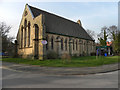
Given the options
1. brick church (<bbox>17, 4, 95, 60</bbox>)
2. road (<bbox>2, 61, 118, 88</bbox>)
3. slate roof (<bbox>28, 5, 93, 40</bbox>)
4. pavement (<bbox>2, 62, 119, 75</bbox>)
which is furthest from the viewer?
slate roof (<bbox>28, 5, 93, 40</bbox>)

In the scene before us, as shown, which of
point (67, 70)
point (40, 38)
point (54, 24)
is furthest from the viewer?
point (54, 24)

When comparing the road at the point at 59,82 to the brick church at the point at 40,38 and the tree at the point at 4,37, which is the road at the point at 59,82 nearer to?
the brick church at the point at 40,38

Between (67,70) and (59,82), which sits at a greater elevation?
(59,82)

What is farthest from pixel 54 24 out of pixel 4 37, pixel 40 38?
pixel 4 37

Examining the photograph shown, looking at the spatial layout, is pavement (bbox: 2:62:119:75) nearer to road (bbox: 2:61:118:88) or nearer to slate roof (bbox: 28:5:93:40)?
road (bbox: 2:61:118:88)

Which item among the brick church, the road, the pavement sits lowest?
the pavement

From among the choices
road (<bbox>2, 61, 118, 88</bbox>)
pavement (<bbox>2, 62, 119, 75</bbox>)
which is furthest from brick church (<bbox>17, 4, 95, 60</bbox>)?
road (<bbox>2, 61, 118, 88</bbox>)

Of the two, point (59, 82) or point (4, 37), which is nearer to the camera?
point (59, 82)

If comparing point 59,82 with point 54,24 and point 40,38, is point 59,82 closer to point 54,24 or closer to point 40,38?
point 40,38

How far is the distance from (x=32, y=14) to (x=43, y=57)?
40.7 ft

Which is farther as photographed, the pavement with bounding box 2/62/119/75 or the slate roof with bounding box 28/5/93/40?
the slate roof with bounding box 28/5/93/40

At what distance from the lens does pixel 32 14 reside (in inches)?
957

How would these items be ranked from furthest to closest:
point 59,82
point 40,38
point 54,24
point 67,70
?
1. point 54,24
2. point 40,38
3. point 67,70
4. point 59,82

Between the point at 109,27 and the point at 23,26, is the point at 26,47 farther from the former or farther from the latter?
the point at 109,27
